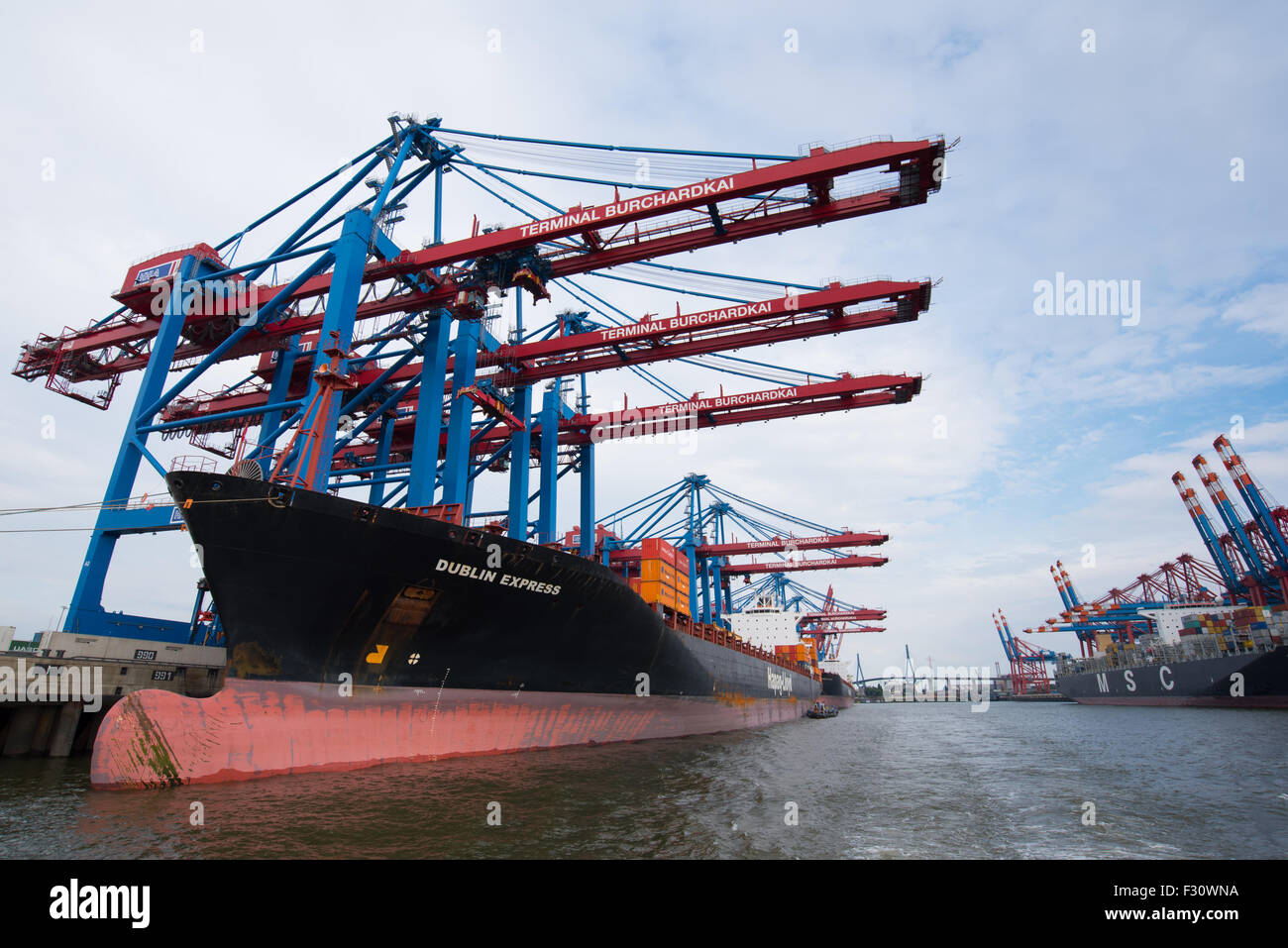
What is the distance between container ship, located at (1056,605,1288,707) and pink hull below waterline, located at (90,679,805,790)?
3840cm

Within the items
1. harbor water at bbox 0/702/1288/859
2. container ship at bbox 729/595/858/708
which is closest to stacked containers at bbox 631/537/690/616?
harbor water at bbox 0/702/1288/859

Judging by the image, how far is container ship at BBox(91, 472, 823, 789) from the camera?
883 centimetres

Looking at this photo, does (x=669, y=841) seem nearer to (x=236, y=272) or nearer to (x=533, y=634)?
(x=533, y=634)

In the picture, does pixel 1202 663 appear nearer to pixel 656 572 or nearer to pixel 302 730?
pixel 656 572

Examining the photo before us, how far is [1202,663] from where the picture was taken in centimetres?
3672

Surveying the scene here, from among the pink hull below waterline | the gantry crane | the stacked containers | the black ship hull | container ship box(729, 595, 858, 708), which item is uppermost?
the gantry crane

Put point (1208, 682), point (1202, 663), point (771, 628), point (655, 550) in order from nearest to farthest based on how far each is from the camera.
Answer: point (655, 550)
point (1208, 682)
point (1202, 663)
point (771, 628)

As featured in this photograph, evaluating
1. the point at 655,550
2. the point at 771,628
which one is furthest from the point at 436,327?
the point at 771,628

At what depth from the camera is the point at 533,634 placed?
42.6 feet

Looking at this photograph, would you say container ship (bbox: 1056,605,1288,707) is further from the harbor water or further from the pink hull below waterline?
the pink hull below waterline

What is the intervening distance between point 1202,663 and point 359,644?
154ft

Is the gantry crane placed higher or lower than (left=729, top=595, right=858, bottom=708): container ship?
higher

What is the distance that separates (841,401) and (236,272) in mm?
A: 19287

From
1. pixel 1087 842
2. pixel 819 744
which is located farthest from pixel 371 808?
pixel 819 744
